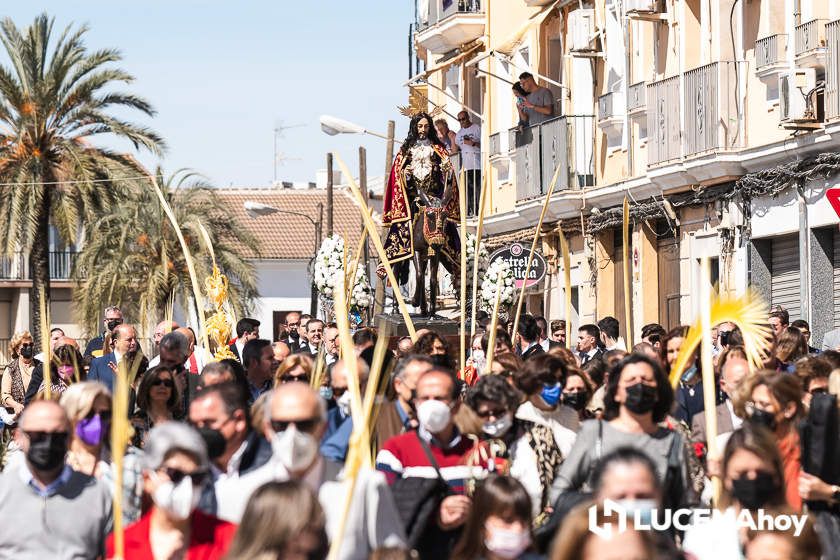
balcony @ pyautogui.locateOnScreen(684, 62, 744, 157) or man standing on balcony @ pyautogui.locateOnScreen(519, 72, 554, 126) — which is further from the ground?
man standing on balcony @ pyautogui.locateOnScreen(519, 72, 554, 126)

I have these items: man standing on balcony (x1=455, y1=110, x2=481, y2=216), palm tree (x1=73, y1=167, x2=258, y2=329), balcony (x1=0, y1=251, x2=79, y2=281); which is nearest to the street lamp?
man standing on balcony (x1=455, y1=110, x2=481, y2=216)

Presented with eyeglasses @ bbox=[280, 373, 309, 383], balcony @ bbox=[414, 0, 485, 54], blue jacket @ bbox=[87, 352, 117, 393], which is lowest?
eyeglasses @ bbox=[280, 373, 309, 383]

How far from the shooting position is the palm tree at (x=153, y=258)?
4678cm

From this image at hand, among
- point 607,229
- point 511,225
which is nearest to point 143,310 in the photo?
point 511,225

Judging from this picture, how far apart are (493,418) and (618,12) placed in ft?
65.1

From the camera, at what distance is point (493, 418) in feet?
27.3

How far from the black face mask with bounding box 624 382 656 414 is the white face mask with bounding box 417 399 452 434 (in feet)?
2.31

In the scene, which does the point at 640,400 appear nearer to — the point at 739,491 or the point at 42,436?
the point at 739,491

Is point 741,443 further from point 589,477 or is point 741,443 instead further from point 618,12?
point 618,12

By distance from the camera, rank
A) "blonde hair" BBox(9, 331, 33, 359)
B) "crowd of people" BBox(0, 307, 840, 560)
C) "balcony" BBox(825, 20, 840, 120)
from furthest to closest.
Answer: "balcony" BBox(825, 20, 840, 120)
"blonde hair" BBox(9, 331, 33, 359)
"crowd of people" BBox(0, 307, 840, 560)

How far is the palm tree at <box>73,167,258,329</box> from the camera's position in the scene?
4678cm

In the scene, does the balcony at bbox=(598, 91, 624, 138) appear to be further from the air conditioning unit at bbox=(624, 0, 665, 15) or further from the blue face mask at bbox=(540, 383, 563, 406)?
the blue face mask at bbox=(540, 383, 563, 406)

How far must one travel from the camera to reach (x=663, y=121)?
24.5 m

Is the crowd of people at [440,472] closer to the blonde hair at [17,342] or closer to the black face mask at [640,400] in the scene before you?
the black face mask at [640,400]
